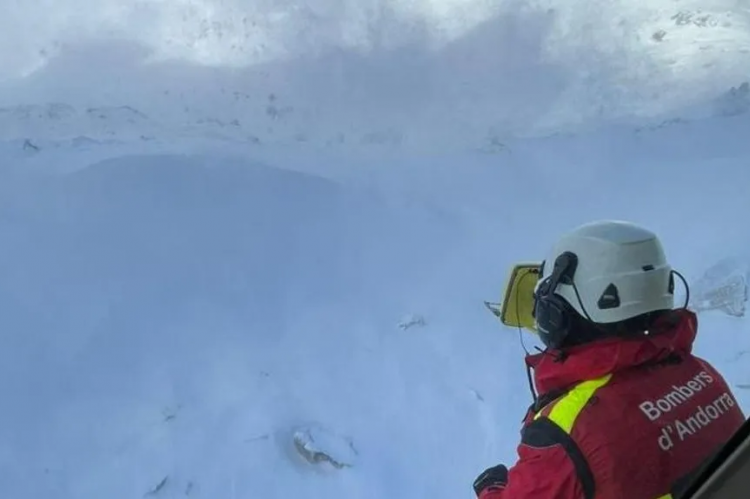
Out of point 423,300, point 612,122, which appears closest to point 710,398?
point 423,300

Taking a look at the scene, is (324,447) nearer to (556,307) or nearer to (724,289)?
(724,289)

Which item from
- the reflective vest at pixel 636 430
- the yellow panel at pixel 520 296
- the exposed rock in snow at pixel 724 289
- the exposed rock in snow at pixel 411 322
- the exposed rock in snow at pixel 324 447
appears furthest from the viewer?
the exposed rock in snow at pixel 411 322

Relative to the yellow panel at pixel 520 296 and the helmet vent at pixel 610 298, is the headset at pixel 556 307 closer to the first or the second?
the helmet vent at pixel 610 298

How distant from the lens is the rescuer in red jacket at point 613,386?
1040 millimetres

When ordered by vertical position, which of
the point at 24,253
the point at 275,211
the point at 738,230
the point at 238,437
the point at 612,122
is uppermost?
the point at 612,122

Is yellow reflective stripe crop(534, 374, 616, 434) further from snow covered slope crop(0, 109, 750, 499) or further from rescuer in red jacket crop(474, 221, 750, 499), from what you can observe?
snow covered slope crop(0, 109, 750, 499)

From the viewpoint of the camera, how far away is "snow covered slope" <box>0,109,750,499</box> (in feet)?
12.0

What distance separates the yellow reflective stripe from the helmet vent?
0.10 metres

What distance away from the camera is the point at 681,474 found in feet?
3.48

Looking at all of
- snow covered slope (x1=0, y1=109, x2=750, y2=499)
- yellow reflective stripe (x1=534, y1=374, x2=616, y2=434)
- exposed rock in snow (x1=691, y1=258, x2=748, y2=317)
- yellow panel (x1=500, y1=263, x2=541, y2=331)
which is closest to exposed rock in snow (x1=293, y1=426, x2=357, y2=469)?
snow covered slope (x1=0, y1=109, x2=750, y2=499)

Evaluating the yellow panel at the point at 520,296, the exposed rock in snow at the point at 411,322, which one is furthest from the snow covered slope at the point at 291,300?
the yellow panel at the point at 520,296

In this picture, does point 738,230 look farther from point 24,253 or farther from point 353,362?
→ point 24,253

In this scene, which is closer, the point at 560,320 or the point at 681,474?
the point at 681,474

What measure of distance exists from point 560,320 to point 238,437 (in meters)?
2.81
